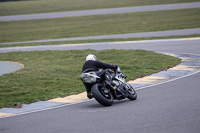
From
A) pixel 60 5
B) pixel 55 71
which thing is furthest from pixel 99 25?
pixel 55 71

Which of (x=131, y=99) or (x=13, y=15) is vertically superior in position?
(x=13, y=15)

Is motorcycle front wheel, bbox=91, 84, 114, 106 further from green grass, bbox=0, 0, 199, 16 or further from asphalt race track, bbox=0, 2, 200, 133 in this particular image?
green grass, bbox=0, 0, 199, 16

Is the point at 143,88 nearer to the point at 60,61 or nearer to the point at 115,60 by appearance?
the point at 115,60

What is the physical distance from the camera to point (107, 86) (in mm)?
10305

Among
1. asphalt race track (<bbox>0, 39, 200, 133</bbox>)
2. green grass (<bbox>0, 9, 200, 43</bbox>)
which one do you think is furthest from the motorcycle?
green grass (<bbox>0, 9, 200, 43</bbox>)

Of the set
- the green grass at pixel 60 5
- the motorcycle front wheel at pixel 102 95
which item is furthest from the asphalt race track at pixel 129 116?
the green grass at pixel 60 5

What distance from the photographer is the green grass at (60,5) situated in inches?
2206

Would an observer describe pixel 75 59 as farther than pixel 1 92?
Yes

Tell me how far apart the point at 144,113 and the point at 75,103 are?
2800mm

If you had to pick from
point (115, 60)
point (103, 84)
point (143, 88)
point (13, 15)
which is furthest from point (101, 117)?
point (13, 15)

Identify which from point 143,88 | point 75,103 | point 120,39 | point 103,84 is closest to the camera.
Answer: point 103,84

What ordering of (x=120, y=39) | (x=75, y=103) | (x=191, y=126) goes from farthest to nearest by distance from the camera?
(x=120, y=39) < (x=75, y=103) < (x=191, y=126)

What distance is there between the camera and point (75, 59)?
2095cm

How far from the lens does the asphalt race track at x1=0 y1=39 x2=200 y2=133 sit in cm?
761
